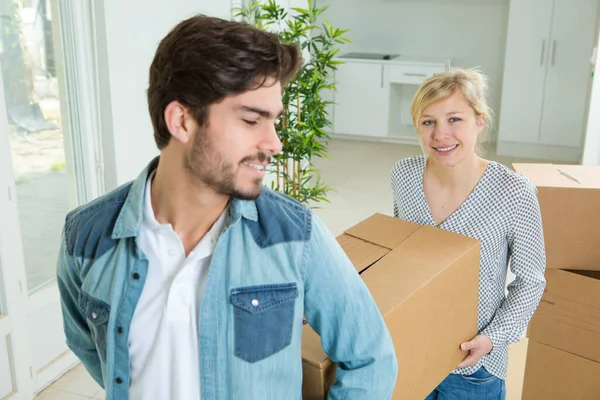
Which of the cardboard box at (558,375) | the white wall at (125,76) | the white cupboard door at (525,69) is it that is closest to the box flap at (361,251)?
the cardboard box at (558,375)

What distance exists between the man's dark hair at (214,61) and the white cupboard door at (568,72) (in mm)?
5522

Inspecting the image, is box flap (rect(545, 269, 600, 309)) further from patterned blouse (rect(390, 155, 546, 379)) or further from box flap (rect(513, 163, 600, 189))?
patterned blouse (rect(390, 155, 546, 379))

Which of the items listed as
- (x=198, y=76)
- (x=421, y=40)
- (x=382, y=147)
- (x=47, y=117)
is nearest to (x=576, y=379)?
(x=198, y=76)

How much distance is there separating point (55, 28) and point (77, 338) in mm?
2010

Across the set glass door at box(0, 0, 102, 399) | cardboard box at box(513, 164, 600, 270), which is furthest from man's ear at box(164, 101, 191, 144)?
glass door at box(0, 0, 102, 399)

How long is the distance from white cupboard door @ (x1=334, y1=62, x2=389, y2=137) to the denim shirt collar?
575 cm

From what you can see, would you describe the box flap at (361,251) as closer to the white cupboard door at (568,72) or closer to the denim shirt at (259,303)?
the denim shirt at (259,303)

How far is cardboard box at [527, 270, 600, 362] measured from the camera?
211cm

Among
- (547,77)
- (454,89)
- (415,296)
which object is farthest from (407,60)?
(415,296)

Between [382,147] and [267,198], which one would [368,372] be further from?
[382,147]

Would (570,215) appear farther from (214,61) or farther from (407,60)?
(407,60)

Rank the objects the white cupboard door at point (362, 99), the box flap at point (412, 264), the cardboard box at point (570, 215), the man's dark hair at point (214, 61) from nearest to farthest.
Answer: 1. the man's dark hair at point (214, 61)
2. the box flap at point (412, 264)
3. the cardboard box at point (570, 215)
4. the white cupboard door at point (362, 99)

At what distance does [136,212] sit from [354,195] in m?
4.43

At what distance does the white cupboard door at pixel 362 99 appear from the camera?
6891 millimetres
